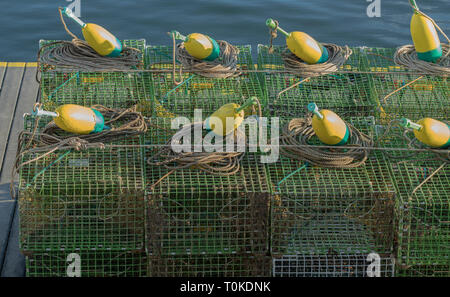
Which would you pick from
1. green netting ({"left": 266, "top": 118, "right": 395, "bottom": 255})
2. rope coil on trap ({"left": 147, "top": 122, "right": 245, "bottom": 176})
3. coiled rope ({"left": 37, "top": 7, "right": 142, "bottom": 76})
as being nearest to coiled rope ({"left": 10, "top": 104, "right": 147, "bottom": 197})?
rope coil on trap ({"left": 147, "top": 122, "right": 245, "bottom": 176})

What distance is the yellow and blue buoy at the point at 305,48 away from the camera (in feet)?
18.6

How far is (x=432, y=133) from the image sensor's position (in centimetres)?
463

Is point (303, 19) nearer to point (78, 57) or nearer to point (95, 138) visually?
point (78, 57)

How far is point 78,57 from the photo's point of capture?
5.63m

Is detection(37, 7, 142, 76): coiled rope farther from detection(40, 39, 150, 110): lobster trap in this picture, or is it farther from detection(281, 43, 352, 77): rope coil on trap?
detection(281, 43, 352, 77): rope coil on trap

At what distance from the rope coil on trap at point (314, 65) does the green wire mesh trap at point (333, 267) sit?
1644 mm

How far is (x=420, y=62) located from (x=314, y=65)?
867 mm

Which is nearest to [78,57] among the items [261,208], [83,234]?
[83,234]

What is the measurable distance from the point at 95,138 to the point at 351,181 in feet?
5.73

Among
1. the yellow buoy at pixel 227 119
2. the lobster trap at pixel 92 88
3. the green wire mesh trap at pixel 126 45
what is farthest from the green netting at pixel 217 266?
the green wire mesh trap at pixel 126 45

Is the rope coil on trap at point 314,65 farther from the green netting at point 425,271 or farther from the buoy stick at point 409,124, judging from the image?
the green netting at point 425,271

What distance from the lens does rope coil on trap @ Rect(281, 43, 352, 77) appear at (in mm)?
5652

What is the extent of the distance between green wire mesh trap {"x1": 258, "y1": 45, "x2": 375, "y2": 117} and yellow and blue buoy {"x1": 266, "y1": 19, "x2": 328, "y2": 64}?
16 centimetres

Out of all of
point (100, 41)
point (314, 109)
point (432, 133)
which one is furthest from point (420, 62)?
point (100, 41)
